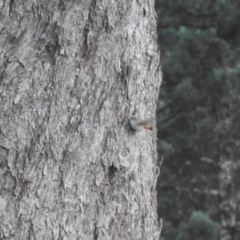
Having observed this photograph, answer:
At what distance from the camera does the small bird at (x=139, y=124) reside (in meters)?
2.64

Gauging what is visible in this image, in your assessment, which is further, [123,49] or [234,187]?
[234,187]

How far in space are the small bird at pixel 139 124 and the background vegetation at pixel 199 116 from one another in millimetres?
4797

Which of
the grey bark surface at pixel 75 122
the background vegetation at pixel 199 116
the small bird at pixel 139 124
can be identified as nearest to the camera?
the grey bark surface at pixel 75 122

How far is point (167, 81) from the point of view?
27.5ft

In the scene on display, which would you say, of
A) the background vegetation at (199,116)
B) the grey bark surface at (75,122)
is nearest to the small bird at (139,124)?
the grey bark surface at (75,122)

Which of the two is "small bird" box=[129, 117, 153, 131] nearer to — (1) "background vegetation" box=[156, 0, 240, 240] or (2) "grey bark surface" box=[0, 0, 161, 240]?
(2) "grey bark surface" box=[0, 0, 161, 240]

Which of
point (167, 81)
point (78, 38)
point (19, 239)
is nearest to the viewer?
point (19, 239)

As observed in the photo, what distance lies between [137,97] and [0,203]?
581 millimetres

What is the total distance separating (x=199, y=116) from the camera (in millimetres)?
8703

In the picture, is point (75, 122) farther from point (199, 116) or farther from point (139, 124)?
point (199, 116)

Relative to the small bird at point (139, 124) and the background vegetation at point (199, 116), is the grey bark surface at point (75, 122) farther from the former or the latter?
the background vegetation at point (199, 116)

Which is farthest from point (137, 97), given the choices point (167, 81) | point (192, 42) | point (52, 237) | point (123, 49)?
point (167, 81)

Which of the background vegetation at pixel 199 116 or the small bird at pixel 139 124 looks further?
the background vegetation at pixel 199 116

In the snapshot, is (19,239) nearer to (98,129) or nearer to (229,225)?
(98,129)
